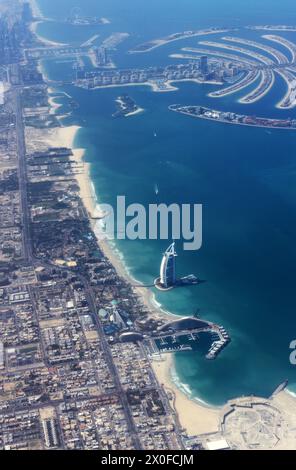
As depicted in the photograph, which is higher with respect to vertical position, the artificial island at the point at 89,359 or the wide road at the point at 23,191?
the wide road at the point at 23,191

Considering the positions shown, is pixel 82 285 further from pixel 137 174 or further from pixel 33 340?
pixel 137 174

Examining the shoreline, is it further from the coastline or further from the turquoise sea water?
the turquoise sea water

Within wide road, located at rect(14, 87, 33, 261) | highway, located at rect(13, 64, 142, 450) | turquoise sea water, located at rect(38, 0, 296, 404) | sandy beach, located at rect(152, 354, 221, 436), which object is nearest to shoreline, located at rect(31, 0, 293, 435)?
sandy beach, located at rect(152, 354, 221, 436)

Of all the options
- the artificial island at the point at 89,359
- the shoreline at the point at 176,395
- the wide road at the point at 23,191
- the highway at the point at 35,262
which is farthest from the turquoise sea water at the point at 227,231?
the wide road at the point at 23,191

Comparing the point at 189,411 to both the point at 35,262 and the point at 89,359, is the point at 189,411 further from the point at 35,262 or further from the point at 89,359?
the point at 35,262

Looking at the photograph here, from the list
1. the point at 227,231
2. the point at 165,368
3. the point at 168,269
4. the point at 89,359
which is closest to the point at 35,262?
the point at 168,269

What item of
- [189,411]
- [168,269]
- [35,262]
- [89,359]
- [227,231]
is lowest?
[189,411]

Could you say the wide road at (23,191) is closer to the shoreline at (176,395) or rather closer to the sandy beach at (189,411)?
the shoreline at (176,395)
